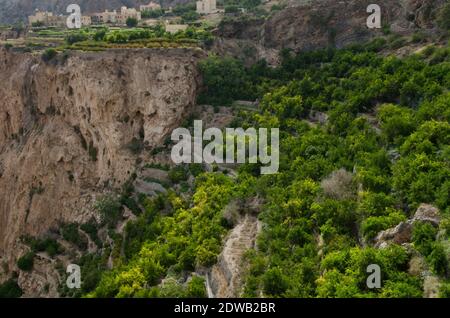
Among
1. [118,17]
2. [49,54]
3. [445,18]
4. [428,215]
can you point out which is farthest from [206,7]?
[428,215]

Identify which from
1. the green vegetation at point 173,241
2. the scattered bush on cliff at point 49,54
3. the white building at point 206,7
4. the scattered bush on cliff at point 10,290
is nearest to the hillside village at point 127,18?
the white building at point 206,7

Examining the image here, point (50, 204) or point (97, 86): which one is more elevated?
point (97, 86)

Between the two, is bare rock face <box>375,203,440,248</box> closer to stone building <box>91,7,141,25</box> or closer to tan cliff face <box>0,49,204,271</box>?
tan cliff face <box>0,49,204,271</box>

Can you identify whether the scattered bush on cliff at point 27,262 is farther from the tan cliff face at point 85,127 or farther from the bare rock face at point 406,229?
the bare rock face at point 406,229

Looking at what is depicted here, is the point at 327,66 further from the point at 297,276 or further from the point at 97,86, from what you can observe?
the point at 297,276

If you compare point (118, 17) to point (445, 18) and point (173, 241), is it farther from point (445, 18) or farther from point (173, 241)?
point (173, 241)
